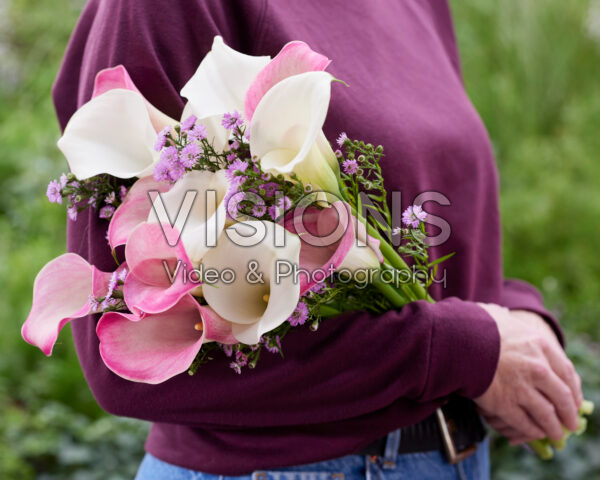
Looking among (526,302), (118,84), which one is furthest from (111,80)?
(526,302)

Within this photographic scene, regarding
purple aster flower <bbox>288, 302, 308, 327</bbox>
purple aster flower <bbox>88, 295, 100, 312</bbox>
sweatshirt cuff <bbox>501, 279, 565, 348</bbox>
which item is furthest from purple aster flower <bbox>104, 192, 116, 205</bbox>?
sweatshirt cuff <bbox>501, 279, 565, 348</bbox>

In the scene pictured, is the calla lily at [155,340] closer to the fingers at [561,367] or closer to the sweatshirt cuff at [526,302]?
the fingers at [561,367]

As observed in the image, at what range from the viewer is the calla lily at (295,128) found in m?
0.55

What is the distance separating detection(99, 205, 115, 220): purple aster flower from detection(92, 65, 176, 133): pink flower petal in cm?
10

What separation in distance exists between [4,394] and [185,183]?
1.89 m

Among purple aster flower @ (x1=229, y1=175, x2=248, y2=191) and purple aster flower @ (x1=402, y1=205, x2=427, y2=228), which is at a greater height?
purple aster flower @ (x1=229, y1=175, x2=248, y2=191)

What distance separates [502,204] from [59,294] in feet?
7.46

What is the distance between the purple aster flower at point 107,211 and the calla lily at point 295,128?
7.5 inches

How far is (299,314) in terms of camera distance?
59cm

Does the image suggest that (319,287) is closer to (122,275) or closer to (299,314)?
(299,314)

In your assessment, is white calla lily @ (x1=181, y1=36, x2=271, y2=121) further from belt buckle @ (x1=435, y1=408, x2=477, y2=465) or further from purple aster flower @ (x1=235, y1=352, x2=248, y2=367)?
belt buckle @ (x1=435, y1=408, x2=477, y2=465)

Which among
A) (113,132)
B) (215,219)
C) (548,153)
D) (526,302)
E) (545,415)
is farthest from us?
(548,153)

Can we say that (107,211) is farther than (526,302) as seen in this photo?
No

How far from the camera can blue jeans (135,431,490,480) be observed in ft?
2.61
